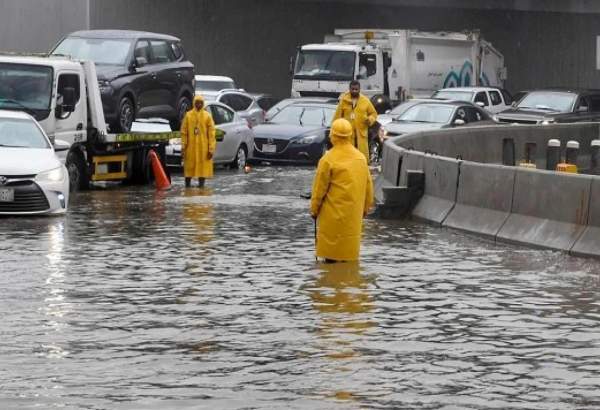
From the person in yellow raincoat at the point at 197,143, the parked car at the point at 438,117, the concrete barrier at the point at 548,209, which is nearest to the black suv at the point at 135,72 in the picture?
the person in yellow raincoat at the point at 197,143

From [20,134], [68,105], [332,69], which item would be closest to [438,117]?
[332,69]

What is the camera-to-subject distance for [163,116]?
31797 mm

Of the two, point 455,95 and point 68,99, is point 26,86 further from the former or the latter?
point 455,95

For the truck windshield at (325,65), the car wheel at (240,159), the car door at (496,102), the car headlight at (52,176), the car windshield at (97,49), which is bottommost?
the car wheel at (240,159)

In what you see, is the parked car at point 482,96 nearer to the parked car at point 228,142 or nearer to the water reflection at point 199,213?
the parked car at point 228,142

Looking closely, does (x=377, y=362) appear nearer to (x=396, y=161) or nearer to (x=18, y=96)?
(x=396, y=161)

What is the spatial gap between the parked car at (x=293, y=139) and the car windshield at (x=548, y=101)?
627cm

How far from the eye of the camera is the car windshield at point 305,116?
38.8 m

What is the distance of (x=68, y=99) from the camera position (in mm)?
27344

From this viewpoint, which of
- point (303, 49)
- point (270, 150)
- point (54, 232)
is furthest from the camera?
point (303, 49)

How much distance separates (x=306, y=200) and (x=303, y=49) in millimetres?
20212

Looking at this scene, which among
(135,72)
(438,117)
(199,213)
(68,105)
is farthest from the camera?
(438,117)

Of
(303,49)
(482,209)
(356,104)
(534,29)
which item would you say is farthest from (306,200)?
→ (534,29)

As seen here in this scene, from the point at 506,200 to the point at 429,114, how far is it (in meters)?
18.7
